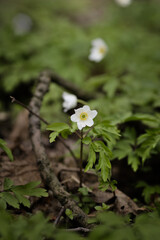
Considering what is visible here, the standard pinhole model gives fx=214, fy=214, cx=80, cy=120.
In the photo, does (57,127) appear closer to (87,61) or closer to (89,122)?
(89,122)

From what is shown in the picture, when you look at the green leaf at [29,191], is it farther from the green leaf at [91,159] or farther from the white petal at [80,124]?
the white petal at [80,124]

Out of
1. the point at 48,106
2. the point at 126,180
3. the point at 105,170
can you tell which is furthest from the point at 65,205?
the point at 48,106

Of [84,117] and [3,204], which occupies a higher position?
[84,117]

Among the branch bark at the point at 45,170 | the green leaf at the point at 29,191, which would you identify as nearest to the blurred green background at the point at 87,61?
the branch bark at the point at 45,170

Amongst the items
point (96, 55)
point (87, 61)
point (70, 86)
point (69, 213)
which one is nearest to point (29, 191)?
point (69, 213)

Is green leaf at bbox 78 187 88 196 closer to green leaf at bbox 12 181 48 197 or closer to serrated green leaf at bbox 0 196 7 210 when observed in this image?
green leaf at bbox 12 181 48 197

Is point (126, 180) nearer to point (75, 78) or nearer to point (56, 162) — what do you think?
point (56, 162)
